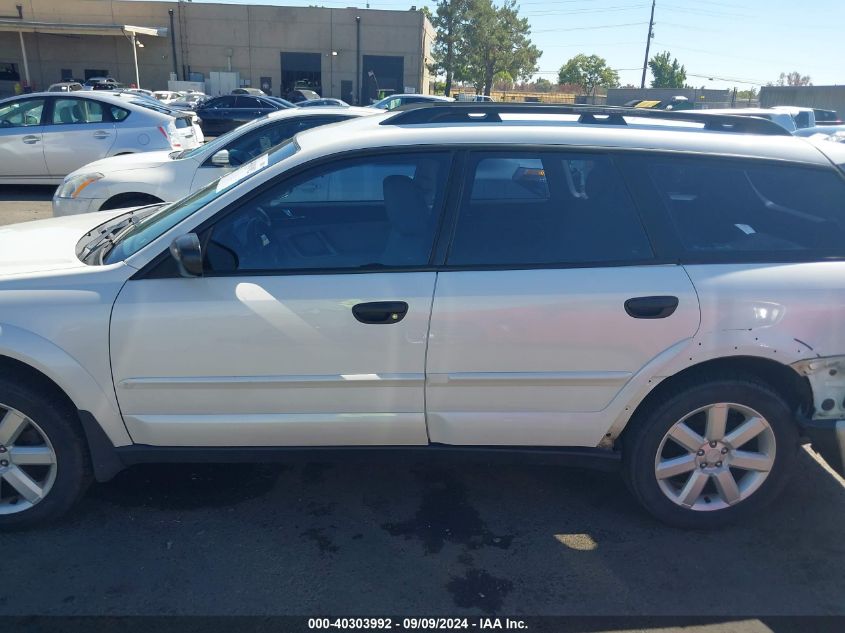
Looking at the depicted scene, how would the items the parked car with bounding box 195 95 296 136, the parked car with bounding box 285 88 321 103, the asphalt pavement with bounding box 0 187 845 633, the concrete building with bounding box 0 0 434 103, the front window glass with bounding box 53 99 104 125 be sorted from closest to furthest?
1. the asphalt pavement with bounding box 0 187 845 633
2. the front window glass with bounding box 53 99 104 125
3. the parked car with bounding box 195 95 296 136
4. the parked car with bounding box 285 88 321 103
5. the concrete building with bounding box 0 0 434 103

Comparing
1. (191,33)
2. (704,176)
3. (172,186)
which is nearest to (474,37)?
(191,33)

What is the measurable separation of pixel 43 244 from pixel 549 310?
2515 mm

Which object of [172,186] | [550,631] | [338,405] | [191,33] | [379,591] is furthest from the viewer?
[191,33]

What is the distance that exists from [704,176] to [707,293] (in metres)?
0.59

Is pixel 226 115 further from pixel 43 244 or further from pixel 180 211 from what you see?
pixel 180 211

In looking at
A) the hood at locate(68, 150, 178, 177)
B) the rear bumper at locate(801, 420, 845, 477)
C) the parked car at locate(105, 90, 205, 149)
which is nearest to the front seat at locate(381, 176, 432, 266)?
the rear bumper at locate(801, 420, 845, 477)

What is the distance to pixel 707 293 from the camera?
112 inches

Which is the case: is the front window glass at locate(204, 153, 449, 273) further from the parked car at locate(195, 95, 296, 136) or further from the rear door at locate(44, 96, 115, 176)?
the parked car at locate(195, 95, 296, 136)

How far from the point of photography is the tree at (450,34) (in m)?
49.8

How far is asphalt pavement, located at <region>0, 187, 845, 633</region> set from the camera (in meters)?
2.69

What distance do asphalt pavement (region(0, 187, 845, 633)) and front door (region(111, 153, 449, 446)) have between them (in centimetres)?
45

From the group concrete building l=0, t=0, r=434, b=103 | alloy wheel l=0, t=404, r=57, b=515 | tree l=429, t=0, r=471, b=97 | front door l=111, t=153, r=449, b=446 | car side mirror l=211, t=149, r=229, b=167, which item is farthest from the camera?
tree l=429, t=0, r=471, b=97

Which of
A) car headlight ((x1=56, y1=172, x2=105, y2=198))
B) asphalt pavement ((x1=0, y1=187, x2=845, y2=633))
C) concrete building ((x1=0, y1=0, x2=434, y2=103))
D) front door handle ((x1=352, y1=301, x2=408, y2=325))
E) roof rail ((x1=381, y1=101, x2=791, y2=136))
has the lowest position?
asphalt pavement ((x1=0, y1=187, x2=845, y2=633))

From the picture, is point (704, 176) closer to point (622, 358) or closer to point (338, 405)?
point (622, 358)
